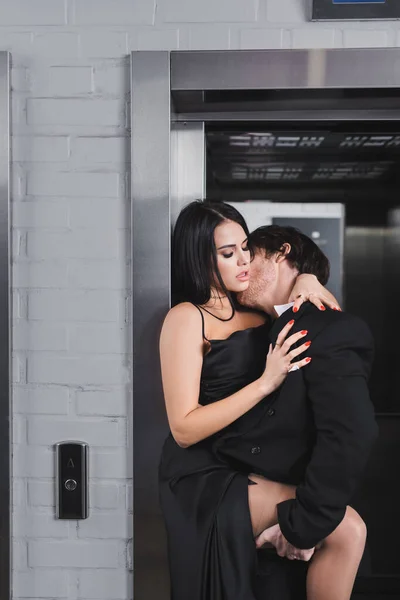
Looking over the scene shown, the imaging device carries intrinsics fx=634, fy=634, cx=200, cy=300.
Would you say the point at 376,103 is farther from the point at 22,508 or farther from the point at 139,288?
the point at 22,508

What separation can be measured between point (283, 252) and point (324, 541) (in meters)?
0.82

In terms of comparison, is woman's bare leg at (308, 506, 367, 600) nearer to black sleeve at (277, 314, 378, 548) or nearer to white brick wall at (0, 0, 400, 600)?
black sleeve at (277, 314, 378, 548)

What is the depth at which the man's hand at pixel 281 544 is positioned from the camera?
5.51 ft

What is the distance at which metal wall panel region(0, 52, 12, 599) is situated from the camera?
5.90ft

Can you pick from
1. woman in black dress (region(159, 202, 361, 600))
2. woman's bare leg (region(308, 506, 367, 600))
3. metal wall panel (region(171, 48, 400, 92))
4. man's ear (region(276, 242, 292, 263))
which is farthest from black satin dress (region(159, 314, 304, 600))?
metal wall panel (region(171, 48, 400, 92))

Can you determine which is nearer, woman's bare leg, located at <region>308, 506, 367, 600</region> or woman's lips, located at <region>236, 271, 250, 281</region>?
woman's bare leg, located at <region>308, 506, 367, 600</region>

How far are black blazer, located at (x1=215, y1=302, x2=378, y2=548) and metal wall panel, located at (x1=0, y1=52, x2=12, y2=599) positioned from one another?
2.27 ft

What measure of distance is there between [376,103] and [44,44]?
0.98m

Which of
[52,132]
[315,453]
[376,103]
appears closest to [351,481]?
[315,453]

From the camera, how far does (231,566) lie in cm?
169

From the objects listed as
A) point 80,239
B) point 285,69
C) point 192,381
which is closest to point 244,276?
point 192,381

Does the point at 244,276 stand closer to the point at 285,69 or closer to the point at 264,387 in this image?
the point at 264,387

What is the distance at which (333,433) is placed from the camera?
1.54 metres

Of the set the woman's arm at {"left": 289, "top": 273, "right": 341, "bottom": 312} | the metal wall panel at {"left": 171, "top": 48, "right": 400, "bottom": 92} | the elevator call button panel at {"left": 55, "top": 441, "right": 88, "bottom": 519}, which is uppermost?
the metal wall panel at {"left": 171, "top": 48, "right": 400, "bottom": 92}
